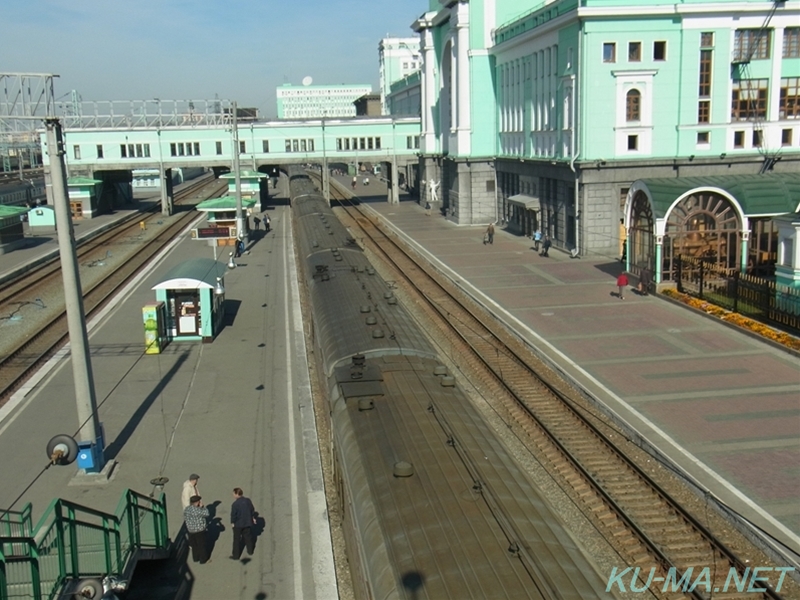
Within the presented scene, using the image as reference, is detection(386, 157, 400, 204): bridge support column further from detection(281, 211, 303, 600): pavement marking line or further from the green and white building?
detection(281, 211, 303, 600): pavement marking line

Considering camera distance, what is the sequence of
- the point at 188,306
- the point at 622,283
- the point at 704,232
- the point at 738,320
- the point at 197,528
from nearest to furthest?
the point at 197,528, the point at 188,306, the point at 738,320, the point at 622,283, the point at 704,232

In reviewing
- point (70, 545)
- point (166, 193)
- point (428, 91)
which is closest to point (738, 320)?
point (70, 545)

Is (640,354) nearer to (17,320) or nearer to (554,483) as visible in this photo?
(554,483)

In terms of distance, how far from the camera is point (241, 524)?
11.6 metres

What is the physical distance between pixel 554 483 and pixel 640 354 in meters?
9.12

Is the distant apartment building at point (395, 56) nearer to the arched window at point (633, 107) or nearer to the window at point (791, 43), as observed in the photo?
the arched window at point (633, 107)

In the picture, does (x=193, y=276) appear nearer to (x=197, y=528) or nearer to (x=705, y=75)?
(x=197, y=528)

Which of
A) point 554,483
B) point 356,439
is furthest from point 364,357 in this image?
point 554,483

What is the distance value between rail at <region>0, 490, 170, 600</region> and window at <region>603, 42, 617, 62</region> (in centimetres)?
3246

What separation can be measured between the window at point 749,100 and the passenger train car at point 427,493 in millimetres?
29924

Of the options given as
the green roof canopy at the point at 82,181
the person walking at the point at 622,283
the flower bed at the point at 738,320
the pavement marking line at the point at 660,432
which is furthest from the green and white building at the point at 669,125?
the green roof canopy at the point at 82,181

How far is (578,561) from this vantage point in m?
6.95

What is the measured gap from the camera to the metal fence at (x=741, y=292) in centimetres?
2452

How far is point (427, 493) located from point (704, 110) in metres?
35.1
